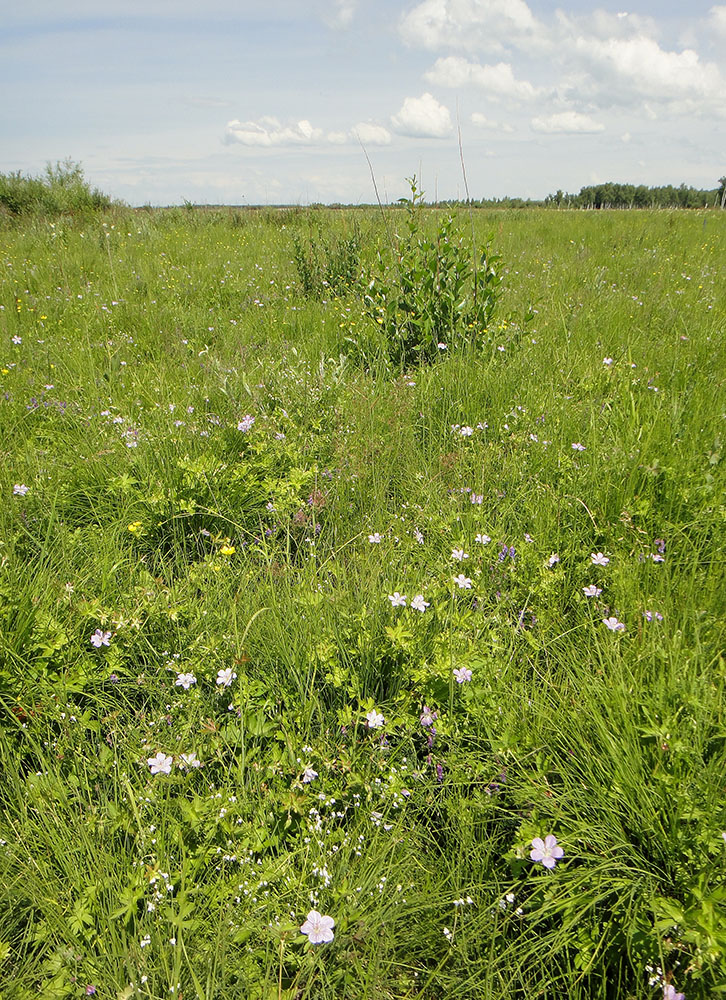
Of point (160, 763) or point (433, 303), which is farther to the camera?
point (433, 303)

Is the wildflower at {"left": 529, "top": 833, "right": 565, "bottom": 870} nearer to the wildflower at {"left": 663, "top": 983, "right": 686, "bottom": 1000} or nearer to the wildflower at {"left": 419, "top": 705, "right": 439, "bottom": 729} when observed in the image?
the wildflower at {"left": 663, "top": 983, "right": 686, "bottom": 1000}

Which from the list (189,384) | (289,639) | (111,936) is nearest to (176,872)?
(111,936)

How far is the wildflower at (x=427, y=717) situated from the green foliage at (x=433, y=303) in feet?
9.44

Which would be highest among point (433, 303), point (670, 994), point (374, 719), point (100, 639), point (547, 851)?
point (433, 303)

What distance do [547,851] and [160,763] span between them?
3.37 ft

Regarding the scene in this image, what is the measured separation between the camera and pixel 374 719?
1658 millimetres

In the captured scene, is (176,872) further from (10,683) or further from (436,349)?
(436,349)

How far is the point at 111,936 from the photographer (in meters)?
1.31

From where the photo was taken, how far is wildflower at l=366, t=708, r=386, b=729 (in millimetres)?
1646

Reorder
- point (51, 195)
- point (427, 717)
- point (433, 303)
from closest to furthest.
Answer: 1. point (427, 717)
2. point (433, 303)
3. point (51, 195)

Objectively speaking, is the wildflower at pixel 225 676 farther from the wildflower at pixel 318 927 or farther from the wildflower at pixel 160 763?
the wildflower at pixel 318 927

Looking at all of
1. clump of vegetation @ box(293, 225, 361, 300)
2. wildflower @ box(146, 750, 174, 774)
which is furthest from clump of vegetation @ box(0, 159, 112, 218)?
wildflower @ box(146, 750, 174, 774)

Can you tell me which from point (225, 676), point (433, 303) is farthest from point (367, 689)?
point (433, 303)

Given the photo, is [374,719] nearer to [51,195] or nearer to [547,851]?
[547,851]
